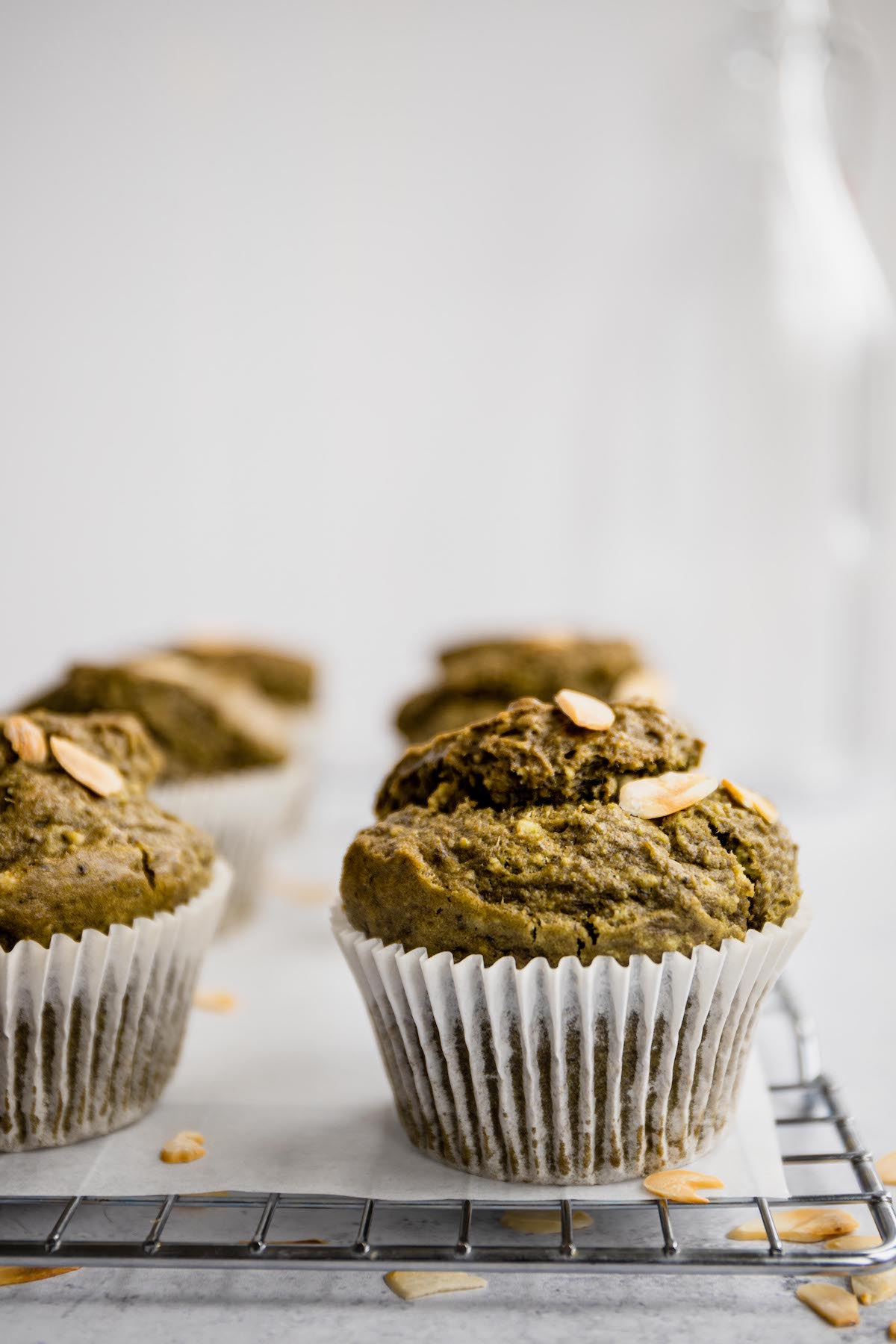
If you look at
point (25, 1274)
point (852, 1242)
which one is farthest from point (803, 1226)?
point (25, 1274)

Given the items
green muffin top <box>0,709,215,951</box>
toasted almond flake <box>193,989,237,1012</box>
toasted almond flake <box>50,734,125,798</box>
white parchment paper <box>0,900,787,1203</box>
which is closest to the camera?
white parchment paper <box>0,900,787,1203</box>

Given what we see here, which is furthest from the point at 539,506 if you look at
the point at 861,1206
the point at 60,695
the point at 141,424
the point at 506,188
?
the point at 861,1206

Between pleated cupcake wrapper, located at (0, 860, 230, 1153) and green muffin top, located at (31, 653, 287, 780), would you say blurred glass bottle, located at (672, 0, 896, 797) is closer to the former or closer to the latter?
green muffin top, located at (31, 653, 287, 780)

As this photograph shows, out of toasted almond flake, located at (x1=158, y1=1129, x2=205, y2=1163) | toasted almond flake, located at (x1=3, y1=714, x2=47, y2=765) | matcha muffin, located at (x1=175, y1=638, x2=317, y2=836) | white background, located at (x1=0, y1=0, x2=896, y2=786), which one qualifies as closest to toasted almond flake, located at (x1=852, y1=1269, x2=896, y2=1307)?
toasted almond flake, located at (x1=158, y1=1129, x2=205, y2=1163)

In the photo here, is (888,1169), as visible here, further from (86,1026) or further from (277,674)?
(277,674)

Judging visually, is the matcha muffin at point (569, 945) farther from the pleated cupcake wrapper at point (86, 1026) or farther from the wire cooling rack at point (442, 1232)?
the pleated cupcake wrapper at point (86, 1026)

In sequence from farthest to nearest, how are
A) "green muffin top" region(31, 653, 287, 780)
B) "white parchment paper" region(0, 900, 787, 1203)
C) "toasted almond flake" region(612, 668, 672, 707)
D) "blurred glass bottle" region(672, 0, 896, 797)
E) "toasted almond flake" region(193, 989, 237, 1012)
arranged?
"blurred glass bottle" region(672, 0, 896, 797)
"toasted almond flake" region(612, 668, 672, 707)
"green muffin top" region(31, 653, 287, 780)
"toasted almond flake" region(193, 989, 237, 1012)
"white parchment paper" region(0, 900, 787, 1203)

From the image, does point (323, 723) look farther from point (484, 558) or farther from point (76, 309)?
point (76, 309)
